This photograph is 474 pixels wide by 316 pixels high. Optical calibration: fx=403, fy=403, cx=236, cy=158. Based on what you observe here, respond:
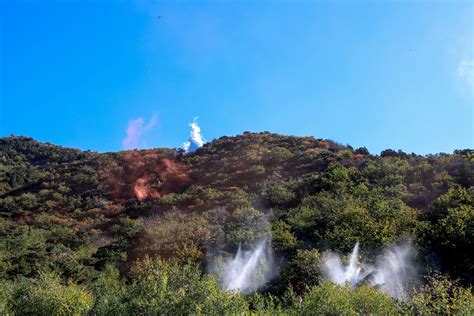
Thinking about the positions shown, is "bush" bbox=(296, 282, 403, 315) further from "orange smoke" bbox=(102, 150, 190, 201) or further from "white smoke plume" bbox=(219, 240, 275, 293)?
"orange smoke" bbox=(102, 150, 190, 201)

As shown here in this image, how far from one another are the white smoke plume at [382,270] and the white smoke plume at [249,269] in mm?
3698

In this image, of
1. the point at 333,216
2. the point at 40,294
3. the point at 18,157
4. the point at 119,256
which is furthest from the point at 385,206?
the point at 18,157

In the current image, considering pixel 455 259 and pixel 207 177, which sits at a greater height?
pixel 207 177

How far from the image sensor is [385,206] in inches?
1106

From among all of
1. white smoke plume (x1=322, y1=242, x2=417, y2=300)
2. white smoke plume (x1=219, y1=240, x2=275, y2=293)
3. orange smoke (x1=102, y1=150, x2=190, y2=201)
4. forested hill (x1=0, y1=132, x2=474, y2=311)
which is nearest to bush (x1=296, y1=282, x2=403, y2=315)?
white smoke plume (x1=322, y1=242, x2=417, y2=300)

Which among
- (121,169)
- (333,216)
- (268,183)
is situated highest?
(121,169)

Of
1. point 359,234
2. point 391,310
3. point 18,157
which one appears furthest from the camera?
point 18,157

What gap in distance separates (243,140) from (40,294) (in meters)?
52.3

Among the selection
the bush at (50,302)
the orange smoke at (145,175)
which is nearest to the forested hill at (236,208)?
the orange smoke at (145,175)

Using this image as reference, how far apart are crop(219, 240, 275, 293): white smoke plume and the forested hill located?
2.45 ft

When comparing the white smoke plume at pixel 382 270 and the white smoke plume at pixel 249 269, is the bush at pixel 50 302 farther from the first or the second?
the white smoke plume at pixel 382 270

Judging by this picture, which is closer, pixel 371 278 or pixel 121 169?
pixel 371 278

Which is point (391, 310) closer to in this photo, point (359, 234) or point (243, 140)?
point (359, 234)

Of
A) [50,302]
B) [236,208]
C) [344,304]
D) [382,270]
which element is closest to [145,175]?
[236,208]
